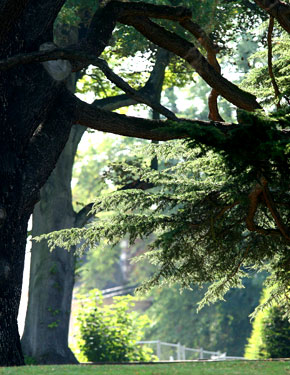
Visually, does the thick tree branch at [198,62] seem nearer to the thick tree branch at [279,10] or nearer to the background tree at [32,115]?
the background tree at [32,115]

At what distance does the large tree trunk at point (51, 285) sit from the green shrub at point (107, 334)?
1.52m

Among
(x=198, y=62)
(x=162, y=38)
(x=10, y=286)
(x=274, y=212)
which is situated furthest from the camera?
(x=162, y=38)

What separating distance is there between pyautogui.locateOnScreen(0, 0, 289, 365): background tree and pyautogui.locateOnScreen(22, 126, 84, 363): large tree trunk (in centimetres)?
658

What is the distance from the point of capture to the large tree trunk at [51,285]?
15.5m

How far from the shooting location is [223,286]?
36.6 feet

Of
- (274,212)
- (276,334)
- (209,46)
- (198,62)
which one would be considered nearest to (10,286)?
(274,212)

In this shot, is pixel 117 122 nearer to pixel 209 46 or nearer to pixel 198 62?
pixel 198 62

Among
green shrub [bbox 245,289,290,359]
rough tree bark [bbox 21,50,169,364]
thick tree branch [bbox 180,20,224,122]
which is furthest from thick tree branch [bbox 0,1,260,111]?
green shrub [bbox 245,289,290,359]

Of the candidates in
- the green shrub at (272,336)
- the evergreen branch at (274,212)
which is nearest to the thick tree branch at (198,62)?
the evergreen branch at (274,212)

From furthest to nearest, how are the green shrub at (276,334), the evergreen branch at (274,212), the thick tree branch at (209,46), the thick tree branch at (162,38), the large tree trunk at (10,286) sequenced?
the green shrub at (276,334) → the thick tree branch at (209,46) → the thick tree branch at (162,38) → the large tree trunk at (10,286) → the evergreen branch at (274,212)

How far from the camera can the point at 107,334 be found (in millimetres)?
17578

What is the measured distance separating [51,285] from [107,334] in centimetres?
272

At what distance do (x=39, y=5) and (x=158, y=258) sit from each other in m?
4.36

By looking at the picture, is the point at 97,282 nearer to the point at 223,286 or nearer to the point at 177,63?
the point at 177,63
